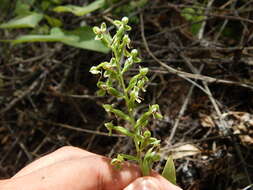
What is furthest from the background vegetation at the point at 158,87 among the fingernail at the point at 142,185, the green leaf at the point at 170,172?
the fingernail at the point at 142,185

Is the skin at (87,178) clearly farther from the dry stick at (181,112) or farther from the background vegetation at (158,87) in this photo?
the dry stick at (181,112)

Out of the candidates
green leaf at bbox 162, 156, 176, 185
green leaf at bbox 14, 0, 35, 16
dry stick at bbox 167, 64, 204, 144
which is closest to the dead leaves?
dry stick at bbox 167, 64, 204, 144

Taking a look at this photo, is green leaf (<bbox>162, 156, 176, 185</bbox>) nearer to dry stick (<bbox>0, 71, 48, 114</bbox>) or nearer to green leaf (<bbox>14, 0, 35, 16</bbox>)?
dry stick (<bbox>0, 71, 48, 114</bbox>)

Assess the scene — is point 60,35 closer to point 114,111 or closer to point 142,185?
point 114,111

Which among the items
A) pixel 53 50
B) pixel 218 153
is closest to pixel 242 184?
pixel 218 153

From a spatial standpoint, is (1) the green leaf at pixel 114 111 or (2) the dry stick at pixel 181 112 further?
(2) the dry stick at pixel 181 112

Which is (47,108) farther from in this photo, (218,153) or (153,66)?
(218,153)

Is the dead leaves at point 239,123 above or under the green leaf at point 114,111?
under

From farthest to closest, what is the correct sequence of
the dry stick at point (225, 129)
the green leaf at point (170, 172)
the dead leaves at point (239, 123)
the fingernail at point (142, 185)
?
the dead leaves at point (239, 123), the dry stick at point (225, 129), the green leaf at point (170, 172), the fingernail at point (142, 185)
